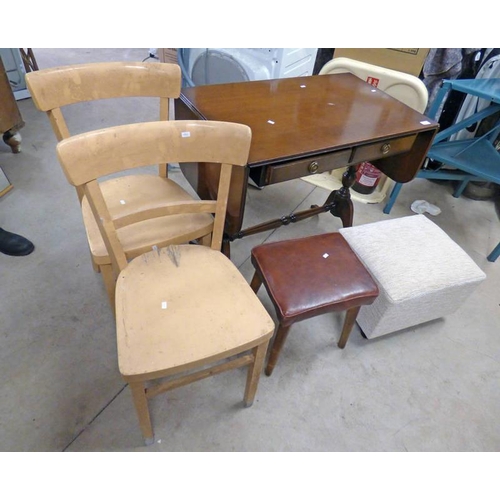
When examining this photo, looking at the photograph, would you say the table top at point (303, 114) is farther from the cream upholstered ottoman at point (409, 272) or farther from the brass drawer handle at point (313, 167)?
the cream upholstered ottoman at point (409, 272)

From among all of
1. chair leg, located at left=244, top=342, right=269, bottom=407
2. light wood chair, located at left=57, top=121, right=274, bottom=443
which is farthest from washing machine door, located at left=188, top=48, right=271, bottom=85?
chair leg, located at left=244, top=342, right=269, bottom=407

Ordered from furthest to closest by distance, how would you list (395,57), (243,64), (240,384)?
1. (243,64)
2. (395,57)
3. (240,384)

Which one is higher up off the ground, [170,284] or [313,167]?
[313,167]

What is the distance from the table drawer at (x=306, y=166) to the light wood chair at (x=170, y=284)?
0.57ft

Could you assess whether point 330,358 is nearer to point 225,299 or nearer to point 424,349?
point 424,349

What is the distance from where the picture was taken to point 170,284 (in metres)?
1.10

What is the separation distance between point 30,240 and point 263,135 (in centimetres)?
141

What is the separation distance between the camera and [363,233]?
153 cm

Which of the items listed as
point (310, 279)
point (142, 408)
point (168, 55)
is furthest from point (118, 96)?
point (168, 55)

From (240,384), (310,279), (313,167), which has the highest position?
(313,167)

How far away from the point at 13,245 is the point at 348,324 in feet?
5.46

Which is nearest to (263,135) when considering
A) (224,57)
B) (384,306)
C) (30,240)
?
(384,306)

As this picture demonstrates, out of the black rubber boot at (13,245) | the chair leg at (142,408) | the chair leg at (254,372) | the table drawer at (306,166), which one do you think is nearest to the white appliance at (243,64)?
the table drawer at (306,166)

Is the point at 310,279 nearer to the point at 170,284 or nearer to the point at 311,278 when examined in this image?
the point at 311,278
